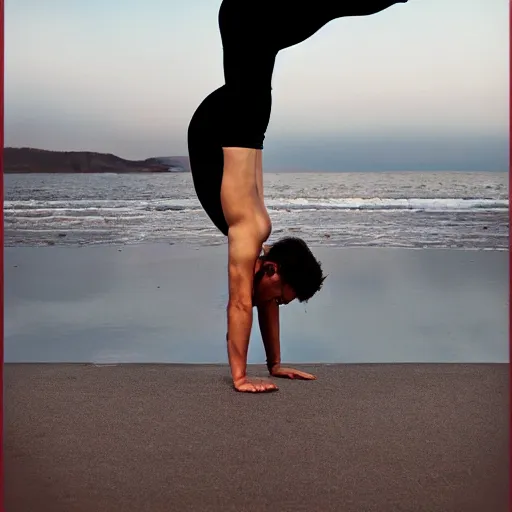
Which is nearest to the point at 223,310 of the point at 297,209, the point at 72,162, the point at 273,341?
the point at 273,341

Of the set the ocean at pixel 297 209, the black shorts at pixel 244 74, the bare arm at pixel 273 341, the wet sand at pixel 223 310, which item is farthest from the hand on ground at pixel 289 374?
the ocean at pixel 297 209

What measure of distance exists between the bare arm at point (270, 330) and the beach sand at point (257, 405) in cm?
12

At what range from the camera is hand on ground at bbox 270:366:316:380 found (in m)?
2.51

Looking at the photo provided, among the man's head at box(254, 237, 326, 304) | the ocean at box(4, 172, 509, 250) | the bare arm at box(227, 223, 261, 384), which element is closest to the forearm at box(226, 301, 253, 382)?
the bare arm at box(227, 223, 261, 384)

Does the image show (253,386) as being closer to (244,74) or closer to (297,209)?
(244,74)

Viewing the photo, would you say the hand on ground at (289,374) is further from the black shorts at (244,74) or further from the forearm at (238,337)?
the black shorts at (244,74)

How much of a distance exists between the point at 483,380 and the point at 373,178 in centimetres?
742

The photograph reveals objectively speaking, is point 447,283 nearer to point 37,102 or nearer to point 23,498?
point 23,498

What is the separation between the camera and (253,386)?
2.34 metres

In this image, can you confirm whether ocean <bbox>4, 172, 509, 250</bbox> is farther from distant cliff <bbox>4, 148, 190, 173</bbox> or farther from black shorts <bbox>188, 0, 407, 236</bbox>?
black shorts <bbox>188, 0, 407, 236</bbox>

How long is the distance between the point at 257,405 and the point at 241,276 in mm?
412

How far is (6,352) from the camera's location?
9.90 feet

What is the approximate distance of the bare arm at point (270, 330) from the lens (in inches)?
99.3

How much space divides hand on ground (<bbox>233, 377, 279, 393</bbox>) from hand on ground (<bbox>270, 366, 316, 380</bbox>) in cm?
15
